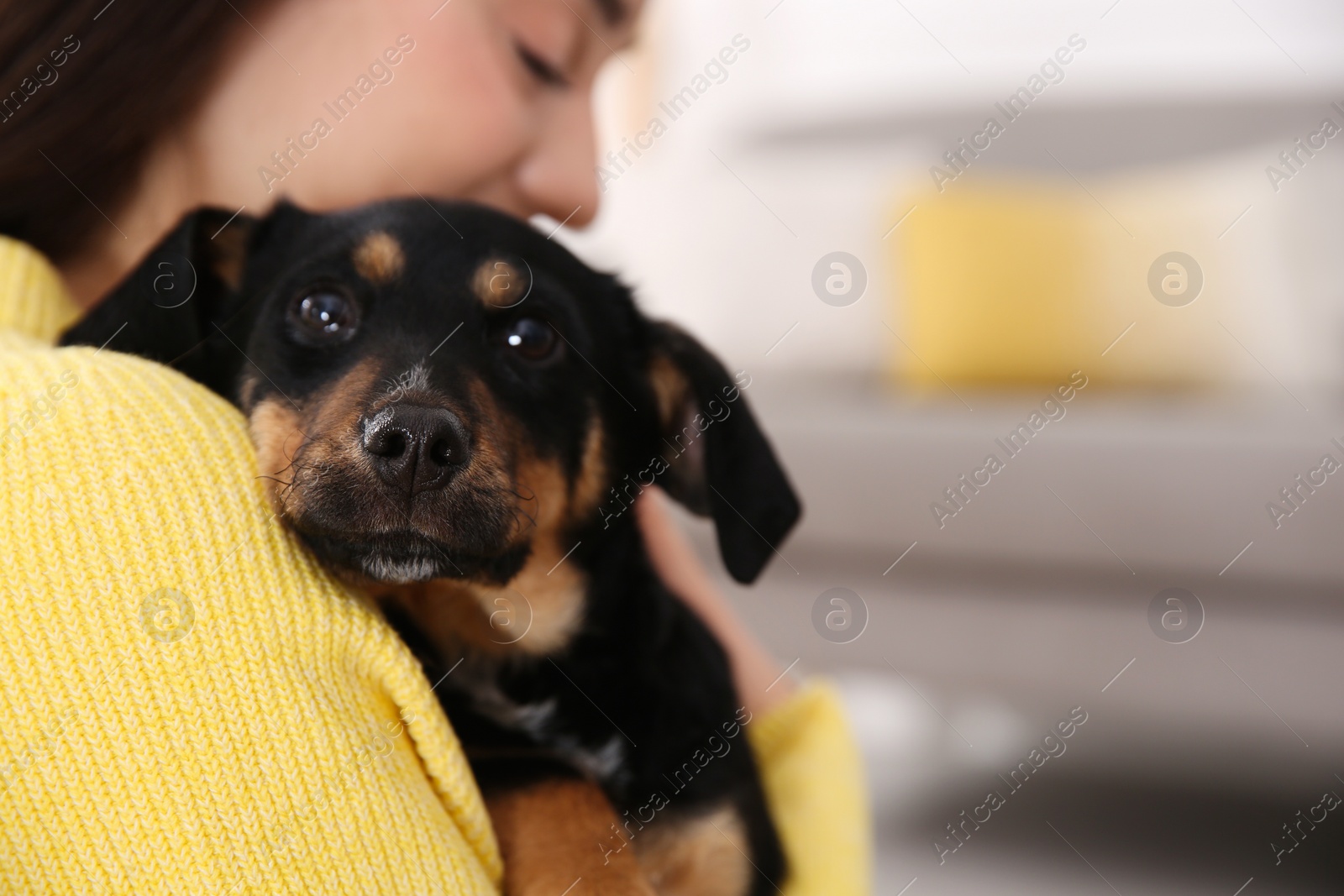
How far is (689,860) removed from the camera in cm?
100

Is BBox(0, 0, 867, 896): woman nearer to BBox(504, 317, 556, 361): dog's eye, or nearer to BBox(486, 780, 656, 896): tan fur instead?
BBox(486, 780, 656, 896): tan fur

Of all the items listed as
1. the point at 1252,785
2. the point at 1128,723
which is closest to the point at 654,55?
the point at 1128,723

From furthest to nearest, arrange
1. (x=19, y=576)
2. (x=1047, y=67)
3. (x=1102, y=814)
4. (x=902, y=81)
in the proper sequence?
1. (x=902, y=81)
2. (x=1047, y=67)
3. (x=1102, y=814)
4. (x=19, y=576)

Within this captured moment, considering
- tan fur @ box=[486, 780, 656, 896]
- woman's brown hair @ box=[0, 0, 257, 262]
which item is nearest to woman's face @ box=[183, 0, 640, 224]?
woman's brown hair @ box=[0, 0, 257, 262]

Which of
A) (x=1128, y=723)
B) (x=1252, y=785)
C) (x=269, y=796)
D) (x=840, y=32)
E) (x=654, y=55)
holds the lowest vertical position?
(x=1252, y=785)

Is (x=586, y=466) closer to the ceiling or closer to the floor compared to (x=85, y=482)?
closer to the floor

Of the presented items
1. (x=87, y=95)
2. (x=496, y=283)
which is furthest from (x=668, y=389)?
(x=87, y=95)

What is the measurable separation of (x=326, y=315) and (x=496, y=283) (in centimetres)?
16

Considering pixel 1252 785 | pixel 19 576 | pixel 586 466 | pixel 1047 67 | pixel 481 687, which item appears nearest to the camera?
pixel 19 576

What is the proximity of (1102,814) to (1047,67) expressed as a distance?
270 centimetres

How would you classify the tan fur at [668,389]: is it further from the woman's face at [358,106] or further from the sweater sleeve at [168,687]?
the sweater sleeve at [168,687]

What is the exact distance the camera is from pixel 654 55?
407 centimetres

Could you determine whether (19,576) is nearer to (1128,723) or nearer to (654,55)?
(1128,723)

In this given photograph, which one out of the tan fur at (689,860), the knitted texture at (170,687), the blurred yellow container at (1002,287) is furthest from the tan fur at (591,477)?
the blurred yellow container at (1002,287)
